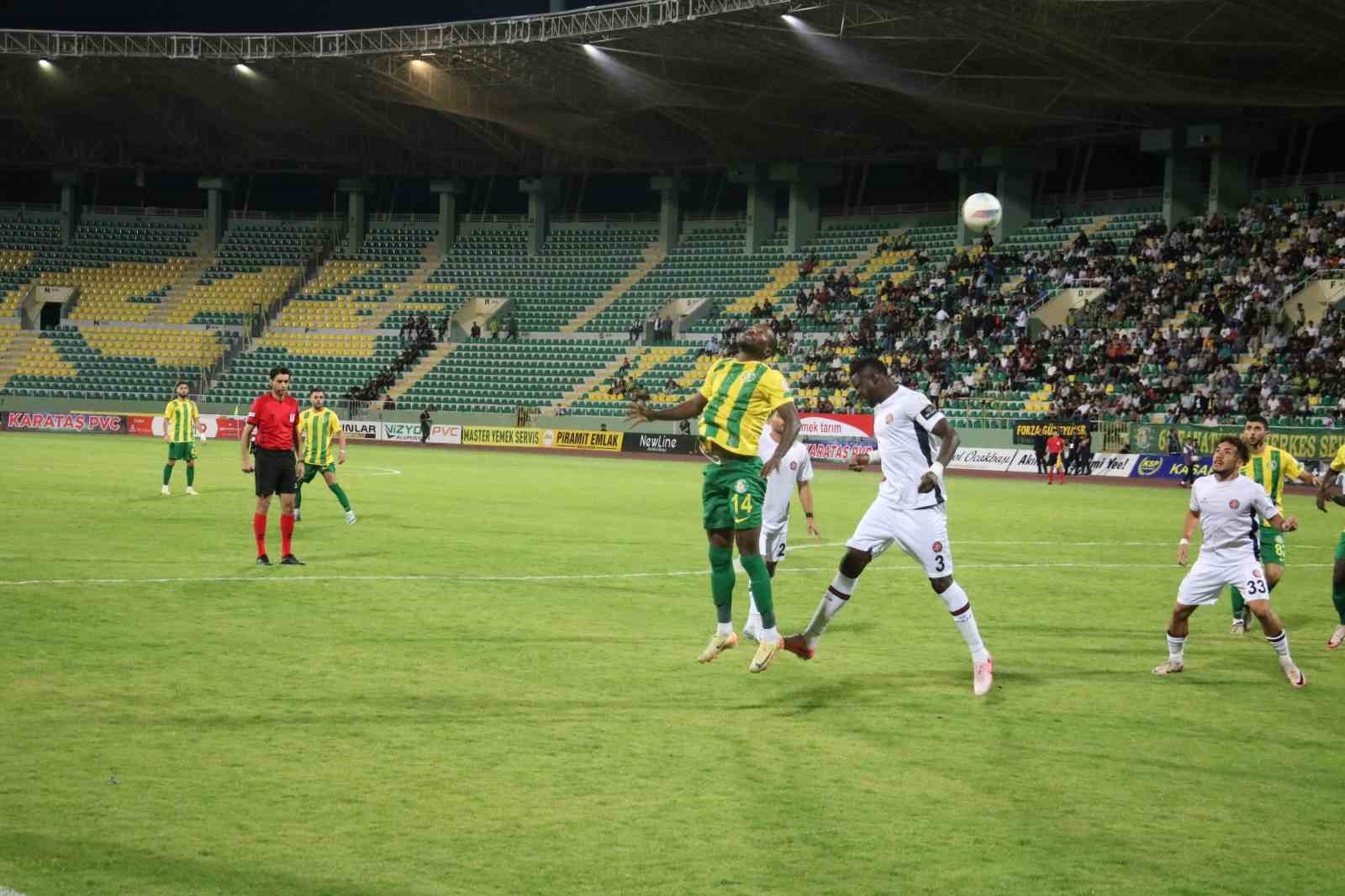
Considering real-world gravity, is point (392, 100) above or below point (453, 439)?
above

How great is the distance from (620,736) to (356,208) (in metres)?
70.8

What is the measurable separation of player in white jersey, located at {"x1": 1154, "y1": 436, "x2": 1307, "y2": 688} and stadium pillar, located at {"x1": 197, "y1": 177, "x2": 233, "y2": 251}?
7127 cm

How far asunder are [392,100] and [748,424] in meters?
56.3

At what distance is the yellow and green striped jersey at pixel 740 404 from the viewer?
35.7 ft

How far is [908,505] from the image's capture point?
427 inches

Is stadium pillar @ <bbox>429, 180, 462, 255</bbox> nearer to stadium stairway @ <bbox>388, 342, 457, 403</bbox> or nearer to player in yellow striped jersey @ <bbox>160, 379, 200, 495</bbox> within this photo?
stadium stairway @ <bbox>388, 342, 457, 403</bbox>

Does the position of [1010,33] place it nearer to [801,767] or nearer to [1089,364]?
[1089,364]

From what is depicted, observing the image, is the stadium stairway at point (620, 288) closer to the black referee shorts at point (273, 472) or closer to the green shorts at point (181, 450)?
the green shorts at point (181, 450)

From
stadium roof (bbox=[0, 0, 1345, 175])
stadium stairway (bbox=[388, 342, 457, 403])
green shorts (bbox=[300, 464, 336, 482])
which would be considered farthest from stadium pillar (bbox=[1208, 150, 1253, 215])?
green shorts (bbox=[300, 464, 336, 482])

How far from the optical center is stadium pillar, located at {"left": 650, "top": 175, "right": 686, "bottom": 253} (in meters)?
70.2

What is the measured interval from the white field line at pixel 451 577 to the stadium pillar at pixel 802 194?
158ft

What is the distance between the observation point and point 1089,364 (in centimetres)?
4900

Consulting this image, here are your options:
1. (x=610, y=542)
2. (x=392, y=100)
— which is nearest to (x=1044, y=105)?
(x=392, y=100)

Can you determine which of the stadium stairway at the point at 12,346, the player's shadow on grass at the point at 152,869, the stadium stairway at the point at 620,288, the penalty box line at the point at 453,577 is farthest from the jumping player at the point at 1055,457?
the stadium stairway at the point at 12,346
